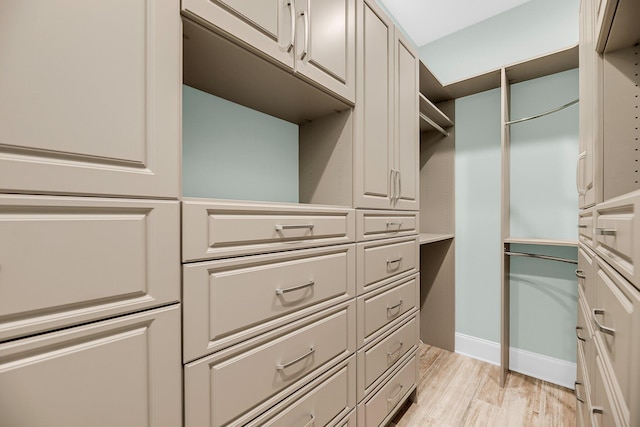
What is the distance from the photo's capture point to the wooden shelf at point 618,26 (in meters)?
0.77

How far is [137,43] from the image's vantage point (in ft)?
2.08

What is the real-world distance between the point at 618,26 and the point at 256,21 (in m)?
1.10

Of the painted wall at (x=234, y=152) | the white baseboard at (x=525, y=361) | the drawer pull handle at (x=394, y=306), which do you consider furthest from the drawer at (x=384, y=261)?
the white baseboard at (x=525, y=361)

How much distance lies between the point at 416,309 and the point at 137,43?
1.88m

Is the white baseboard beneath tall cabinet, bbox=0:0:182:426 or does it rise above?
beneath

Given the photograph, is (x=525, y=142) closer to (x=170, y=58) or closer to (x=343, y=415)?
(x=343, y=415)

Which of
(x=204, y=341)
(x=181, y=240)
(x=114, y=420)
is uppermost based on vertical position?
(x=181, y=240)

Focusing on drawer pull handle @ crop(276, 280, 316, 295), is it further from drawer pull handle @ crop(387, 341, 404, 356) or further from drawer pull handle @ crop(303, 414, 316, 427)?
drawer pull handle @ crop(387, 341, 404, 356)

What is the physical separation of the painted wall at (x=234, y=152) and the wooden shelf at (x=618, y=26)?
1222 mm

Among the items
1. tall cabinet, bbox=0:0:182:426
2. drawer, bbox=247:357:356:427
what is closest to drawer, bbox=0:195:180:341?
tall cabinet, bbox=0:0:182:426

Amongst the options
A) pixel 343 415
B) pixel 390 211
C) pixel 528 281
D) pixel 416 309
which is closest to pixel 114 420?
pixel 343 415

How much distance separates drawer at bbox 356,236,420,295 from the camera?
1.34m

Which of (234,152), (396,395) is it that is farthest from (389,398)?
(234,152)

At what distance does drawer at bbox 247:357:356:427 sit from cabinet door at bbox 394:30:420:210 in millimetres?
908
